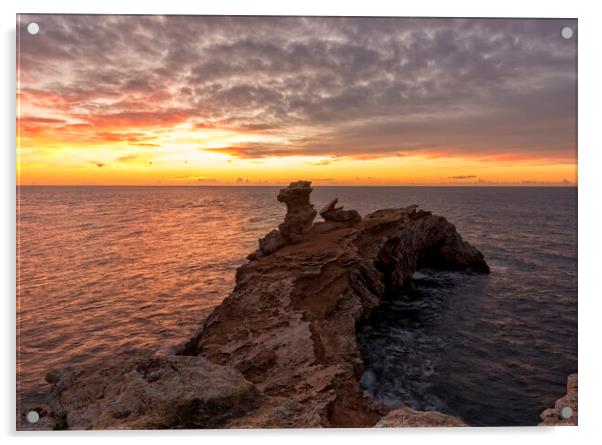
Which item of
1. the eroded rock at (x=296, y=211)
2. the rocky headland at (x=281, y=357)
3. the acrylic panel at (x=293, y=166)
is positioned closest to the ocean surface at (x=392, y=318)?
the acrylic panel at (x=293, y=166)

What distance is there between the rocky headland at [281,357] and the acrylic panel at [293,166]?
0.05 meters

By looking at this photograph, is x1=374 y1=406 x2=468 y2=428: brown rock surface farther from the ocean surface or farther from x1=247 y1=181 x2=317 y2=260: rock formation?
x1=247 y1=181 x2=317 y2=260: rock formation

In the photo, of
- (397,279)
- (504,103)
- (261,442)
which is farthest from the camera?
(397,279)

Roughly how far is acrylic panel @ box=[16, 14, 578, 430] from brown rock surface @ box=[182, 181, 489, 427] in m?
0.07

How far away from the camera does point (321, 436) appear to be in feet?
25.1

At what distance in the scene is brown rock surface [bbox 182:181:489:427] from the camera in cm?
854

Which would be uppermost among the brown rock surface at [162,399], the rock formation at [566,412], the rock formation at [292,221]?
the rock formation at [292,221]

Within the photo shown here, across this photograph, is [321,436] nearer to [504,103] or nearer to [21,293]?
[21,293]

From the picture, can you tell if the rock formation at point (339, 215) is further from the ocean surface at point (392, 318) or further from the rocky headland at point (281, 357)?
the ocean surface at point (392, 318)

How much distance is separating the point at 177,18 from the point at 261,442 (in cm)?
896

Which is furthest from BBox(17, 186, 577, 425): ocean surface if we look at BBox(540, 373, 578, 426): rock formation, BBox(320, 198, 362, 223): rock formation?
BBox(320, 198, 362, 223): rock formation

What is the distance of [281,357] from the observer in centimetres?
985
